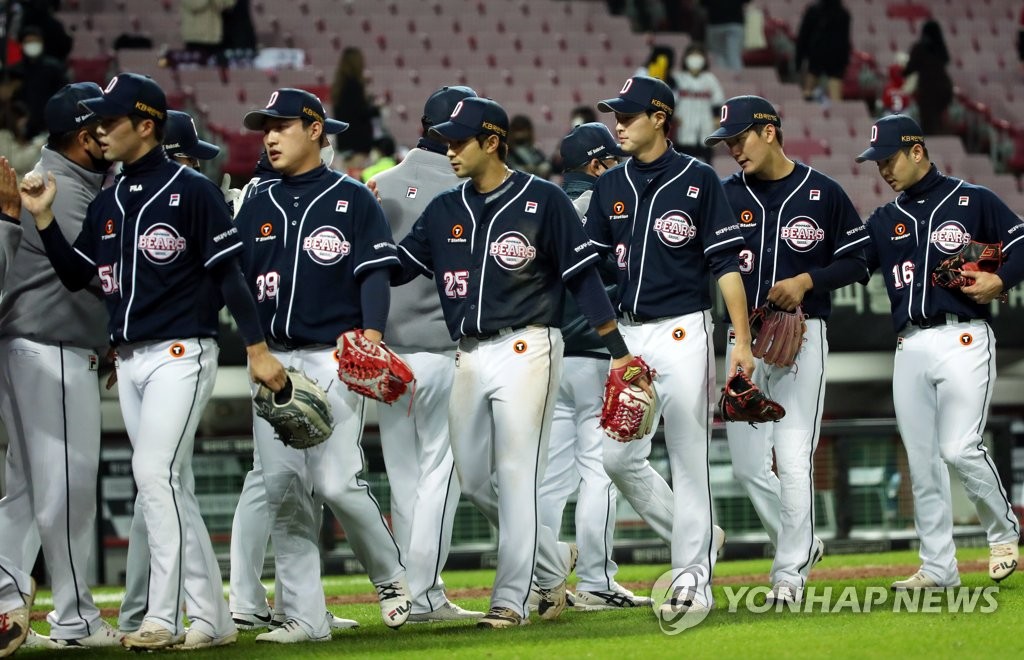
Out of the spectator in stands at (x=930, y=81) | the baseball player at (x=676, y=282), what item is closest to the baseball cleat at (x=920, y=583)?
the baseball player at (x=676, y=282)

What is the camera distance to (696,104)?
15.1 metres

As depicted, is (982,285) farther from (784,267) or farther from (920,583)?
(920,583)

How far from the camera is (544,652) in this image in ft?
16.7

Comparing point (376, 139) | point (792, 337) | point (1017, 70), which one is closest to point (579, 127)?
point (792, 337)

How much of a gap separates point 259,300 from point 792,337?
232 cm

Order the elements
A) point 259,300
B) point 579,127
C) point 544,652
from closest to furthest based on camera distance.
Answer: point 544,652, point 259,300, point 579,127

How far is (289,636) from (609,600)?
72.2 inches

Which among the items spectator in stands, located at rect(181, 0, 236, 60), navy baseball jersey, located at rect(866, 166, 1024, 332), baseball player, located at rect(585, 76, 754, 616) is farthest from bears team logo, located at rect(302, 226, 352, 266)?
spectator in stands, located at rect(181, 0, 236, 60)

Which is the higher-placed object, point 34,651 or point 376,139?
point 376,139

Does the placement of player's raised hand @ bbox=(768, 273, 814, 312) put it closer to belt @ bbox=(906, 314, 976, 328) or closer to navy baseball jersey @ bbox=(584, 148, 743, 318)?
navy baseball jersey @ bbox=(584, 148, 743, 318)

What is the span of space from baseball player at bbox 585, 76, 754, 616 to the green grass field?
40cm

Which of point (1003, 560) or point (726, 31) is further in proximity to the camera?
point (726, 31)

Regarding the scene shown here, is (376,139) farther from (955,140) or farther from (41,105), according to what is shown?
(955,140)

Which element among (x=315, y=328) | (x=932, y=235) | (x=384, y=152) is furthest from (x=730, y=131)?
(x=384, y=152)
